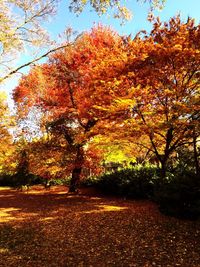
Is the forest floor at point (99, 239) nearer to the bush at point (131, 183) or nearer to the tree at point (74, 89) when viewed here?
the bush at point (131, 183)

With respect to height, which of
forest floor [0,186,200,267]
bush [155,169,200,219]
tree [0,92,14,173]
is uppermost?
tree [0,92,14,173]

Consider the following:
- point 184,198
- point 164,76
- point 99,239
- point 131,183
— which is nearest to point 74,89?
point 131,183

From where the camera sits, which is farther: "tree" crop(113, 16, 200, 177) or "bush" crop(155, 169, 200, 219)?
"tree" crop(113, 16, 200, 177)

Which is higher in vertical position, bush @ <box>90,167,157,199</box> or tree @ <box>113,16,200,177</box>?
tree @ <box>113,16,200,177</box>

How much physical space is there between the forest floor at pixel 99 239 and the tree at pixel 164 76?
326 centimetres

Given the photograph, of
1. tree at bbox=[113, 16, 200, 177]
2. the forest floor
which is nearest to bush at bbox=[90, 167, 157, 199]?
the forest floor

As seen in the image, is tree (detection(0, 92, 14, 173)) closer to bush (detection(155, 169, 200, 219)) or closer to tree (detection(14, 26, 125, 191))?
tree (detection(14, 26, 125, 191))

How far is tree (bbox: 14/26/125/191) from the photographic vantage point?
1227 centimetres

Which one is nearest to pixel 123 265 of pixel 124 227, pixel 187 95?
pixel 124 227

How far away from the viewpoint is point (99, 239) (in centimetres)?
767

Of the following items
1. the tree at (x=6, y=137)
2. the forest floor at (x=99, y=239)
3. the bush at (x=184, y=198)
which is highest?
the tree at (x=6, y=137)

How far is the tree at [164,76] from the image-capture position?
9.45 m

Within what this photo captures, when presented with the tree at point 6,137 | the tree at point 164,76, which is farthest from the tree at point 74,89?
the tree at point 6,137

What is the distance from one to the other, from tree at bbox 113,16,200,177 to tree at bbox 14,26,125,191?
5.23 feet
